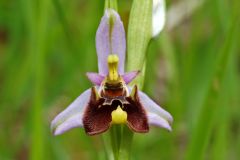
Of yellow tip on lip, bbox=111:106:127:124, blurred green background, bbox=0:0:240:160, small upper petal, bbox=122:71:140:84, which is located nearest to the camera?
yellow tip on lip, bbox=111:106:127:124

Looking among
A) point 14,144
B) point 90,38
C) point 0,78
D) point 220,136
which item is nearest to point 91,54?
point 90,38

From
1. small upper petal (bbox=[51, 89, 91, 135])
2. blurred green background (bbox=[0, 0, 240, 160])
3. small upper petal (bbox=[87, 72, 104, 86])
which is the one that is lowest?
blurred green background (bbox=[0, 0, 240, 160])

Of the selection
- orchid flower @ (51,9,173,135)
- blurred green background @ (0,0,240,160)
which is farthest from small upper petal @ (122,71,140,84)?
blurred green background @ (0,0,240,160)

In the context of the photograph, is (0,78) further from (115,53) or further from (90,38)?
(115,53)

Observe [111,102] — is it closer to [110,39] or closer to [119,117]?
[119,117]

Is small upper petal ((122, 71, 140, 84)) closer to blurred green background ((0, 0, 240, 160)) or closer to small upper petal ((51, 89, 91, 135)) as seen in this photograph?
small upper petal ((51, 89, 91, 135))

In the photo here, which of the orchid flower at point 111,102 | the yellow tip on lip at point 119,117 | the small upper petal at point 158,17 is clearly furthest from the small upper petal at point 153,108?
the small upper petal at point 158,17
